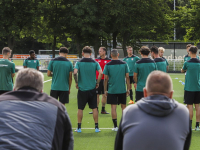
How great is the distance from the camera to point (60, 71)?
8.25 meters

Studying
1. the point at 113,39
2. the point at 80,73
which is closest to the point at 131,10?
the point at 113,39

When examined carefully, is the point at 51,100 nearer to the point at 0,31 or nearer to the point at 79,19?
the point at 79,19

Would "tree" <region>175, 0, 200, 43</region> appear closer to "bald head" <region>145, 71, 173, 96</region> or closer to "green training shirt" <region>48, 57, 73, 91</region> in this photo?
"green training shirt" <region>48, 57, 73, 91</region>

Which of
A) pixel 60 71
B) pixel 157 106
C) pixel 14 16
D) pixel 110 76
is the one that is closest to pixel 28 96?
pixel 157 106

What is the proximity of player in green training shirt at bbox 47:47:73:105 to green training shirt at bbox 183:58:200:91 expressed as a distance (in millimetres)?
2805

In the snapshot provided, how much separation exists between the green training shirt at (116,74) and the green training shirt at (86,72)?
0.36 metres

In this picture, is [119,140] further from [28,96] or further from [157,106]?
[28,96]

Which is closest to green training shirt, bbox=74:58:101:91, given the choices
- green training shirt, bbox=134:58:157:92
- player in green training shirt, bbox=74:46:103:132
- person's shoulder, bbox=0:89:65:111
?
player in green training shirt, bbox=74:46:103:132

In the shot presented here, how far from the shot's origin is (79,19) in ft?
118

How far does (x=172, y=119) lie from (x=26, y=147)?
1.13 m

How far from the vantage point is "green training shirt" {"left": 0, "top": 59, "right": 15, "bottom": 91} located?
29.5ft

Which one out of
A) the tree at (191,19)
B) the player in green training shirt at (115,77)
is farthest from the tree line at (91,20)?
the player in green training shirt at (115,77)

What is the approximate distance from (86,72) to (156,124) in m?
5.47

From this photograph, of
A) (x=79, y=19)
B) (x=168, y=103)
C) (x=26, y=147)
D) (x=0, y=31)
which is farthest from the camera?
(x=0, y=31)
